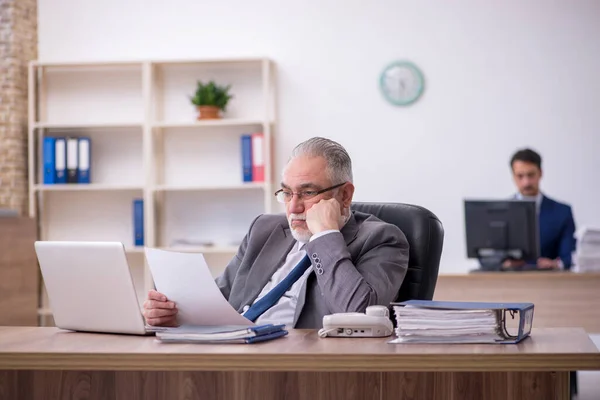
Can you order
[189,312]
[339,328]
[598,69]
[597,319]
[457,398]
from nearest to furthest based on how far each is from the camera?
[457,398] → [339,328] → [189,312] → [597,319] → [598,69]

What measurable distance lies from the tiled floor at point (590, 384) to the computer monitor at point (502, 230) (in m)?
0.70

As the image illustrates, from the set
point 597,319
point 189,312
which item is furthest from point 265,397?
point 597,319

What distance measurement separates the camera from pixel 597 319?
15.0ft

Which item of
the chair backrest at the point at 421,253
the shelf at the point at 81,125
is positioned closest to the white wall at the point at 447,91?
the shelf at the point at 81,125

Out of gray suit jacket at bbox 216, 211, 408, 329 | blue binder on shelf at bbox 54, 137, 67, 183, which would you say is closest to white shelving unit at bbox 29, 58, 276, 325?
blue binder on shelf at bbox 54, 137, 67, 183

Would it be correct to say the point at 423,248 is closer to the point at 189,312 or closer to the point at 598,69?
the point at 189,312

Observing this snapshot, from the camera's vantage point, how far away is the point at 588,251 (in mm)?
4750

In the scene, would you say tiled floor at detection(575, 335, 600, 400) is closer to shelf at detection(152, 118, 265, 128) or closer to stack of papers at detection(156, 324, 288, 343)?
shelf at detection(152, 118, 265, 128)

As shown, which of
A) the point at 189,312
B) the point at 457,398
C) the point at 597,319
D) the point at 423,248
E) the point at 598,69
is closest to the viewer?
the point at 457,398

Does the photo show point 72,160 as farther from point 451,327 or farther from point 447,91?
point 451,327

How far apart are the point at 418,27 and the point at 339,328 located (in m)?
4.28

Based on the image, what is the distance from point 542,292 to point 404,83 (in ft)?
6.38

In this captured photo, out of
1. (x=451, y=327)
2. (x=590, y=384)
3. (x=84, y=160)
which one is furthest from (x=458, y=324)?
(x=84, y=160)

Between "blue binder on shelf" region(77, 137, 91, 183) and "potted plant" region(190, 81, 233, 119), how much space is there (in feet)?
2.57
